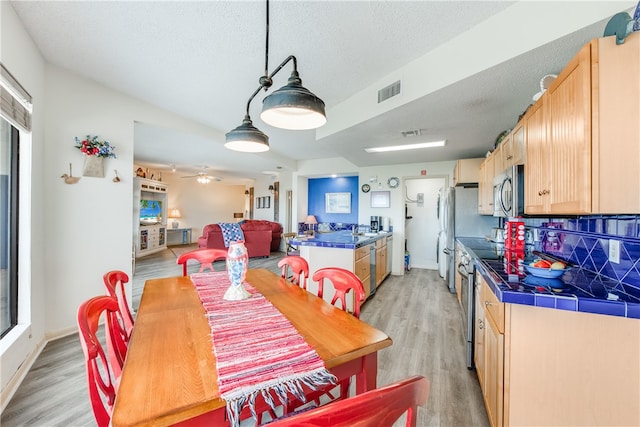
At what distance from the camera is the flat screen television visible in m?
7.26

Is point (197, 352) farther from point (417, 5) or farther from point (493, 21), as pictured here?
point (493, 21)

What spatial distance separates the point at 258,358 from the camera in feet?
2.72

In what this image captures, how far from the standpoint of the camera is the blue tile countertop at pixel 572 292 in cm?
99

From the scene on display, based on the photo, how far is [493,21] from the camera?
156 centimetres

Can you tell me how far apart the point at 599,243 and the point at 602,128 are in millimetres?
854

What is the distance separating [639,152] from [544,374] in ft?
3.32

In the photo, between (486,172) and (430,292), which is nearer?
(486,172)

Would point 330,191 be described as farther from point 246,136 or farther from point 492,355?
point 492,355

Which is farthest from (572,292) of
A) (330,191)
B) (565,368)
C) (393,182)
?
(330,191)

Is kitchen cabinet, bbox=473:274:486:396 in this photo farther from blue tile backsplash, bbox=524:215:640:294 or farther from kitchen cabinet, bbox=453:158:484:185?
kitchen cabinet, bbox=453:158:484:185

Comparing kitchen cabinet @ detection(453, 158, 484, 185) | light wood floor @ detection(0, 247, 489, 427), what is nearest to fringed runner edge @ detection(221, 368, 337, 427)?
light wood floor @ detection(0, 247, 489, 427)

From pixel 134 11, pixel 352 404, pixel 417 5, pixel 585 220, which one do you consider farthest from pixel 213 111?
pixel 585 220

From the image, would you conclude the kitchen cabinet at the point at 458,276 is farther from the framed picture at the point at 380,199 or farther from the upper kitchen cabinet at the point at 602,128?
the upper kitchen cabinet at the point at 602,128

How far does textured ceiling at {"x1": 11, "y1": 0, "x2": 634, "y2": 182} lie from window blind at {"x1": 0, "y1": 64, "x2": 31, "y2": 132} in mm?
490
